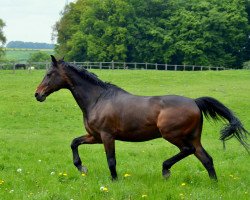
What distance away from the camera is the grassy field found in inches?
339

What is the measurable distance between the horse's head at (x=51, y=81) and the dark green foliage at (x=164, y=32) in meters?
62.1

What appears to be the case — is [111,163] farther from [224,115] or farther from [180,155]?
[224,115]

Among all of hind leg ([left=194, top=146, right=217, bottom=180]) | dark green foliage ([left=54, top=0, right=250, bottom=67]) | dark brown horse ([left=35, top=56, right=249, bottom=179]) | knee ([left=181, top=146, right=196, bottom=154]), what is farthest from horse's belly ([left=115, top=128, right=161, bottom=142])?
dark green foliage ([left=54, top=0, right=250, bottom=67])

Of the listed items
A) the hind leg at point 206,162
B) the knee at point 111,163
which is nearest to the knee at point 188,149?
the hind leg at point 206,162

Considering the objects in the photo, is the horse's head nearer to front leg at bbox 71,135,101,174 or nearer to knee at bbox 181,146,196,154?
front leg at bbox 71,135,101,174

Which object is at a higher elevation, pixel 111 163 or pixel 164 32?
pixel 164 32

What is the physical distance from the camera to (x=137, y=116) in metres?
9.88

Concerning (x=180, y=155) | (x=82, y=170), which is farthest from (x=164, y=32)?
(x=180, y=155)

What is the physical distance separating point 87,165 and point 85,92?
217 centimetres

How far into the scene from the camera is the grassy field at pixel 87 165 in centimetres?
862

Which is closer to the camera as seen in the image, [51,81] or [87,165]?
[51,81]

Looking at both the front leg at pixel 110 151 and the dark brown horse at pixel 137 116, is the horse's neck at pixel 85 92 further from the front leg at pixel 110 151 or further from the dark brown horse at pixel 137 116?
the front leg at pixel 110 151

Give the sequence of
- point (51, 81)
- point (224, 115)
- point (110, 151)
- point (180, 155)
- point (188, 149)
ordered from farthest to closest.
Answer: point (51, 81)
point (224, 115)
point (110, 151)
point (180, 155)
point (188, 149)

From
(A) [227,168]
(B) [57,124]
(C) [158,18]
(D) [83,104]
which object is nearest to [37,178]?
(D) [83,104]
